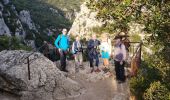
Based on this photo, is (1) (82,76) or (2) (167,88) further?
(1) (82,76)

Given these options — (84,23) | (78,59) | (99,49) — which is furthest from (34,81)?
(84,23)

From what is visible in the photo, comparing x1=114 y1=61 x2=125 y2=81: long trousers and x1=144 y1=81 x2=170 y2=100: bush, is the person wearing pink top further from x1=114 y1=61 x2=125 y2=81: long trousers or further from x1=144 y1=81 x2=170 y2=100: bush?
x1=144 y1=81 x2=170 y2=100: bush

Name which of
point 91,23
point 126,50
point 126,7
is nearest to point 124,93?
point 126,50

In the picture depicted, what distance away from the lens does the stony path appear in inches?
519

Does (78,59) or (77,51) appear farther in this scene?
(78,59)

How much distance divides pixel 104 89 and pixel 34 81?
279 cm

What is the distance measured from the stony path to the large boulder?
439mm

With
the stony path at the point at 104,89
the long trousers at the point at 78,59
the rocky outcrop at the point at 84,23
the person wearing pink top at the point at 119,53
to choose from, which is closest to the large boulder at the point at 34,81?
the stony path at the point at 104,89

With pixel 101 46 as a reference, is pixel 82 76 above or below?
below

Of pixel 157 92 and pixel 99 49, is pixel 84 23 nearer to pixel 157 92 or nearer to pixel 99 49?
pixel 99 49

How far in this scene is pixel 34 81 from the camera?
1357 cm

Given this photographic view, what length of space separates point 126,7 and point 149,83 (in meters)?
2.50

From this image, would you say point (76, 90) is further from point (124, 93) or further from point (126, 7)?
point (126, 7)

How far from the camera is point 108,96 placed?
1330cm
